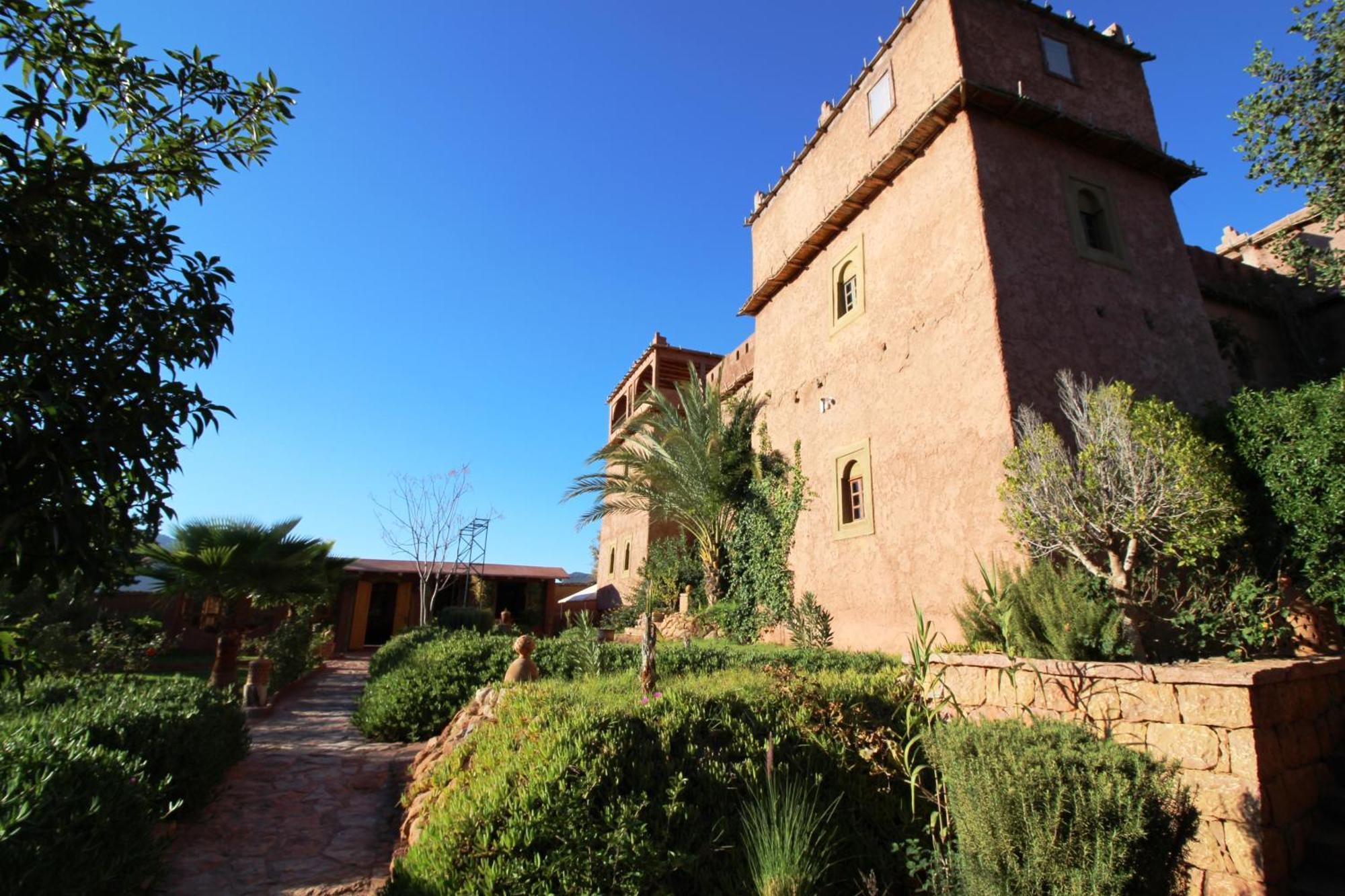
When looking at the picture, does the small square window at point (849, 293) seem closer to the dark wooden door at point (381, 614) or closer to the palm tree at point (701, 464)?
the palm tree at point (701, 464)

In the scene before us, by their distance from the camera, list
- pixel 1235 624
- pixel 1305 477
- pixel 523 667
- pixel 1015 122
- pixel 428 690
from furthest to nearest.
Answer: pixel 1015 122 < pixel 428 690 < pixel 523 667 < pixel 1305 477 < pixel 1235 624

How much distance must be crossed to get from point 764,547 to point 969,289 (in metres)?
6.28

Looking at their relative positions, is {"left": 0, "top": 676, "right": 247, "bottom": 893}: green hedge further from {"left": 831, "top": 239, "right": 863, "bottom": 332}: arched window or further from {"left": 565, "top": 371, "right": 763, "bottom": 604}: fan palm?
{"left": 831, "top": 239, "right": 863, "bottom": 332}: arched window

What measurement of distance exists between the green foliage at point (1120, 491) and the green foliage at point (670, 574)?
9472 millimetres

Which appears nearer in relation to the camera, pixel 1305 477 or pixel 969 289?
pixel 1305 477

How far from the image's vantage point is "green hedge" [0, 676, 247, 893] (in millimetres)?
3041

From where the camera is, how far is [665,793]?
11.9 feet

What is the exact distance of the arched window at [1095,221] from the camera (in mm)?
9625

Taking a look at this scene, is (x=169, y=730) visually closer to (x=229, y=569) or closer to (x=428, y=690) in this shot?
(x=428, y=690)

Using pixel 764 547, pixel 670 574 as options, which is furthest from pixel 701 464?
pixel 670 574

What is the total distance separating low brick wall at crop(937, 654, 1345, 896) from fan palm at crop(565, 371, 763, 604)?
9.32 m

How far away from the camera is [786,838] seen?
3.36m

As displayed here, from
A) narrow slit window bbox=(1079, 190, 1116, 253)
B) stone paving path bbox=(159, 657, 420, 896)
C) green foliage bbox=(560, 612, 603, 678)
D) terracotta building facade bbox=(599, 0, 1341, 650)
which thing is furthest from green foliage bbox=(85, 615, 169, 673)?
narrow slit window bbox=(1079, 190, 1116, 253)

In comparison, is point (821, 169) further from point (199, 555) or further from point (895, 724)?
point (199, 555)
